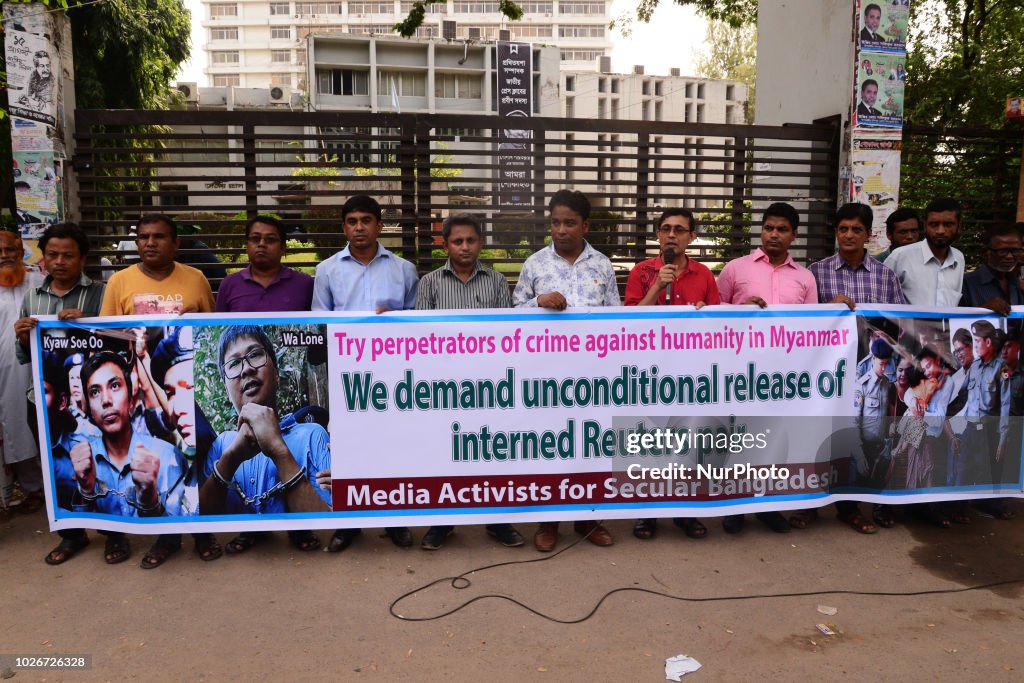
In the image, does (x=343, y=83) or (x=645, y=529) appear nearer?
(x=645, y=529)

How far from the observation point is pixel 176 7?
48.2 feet

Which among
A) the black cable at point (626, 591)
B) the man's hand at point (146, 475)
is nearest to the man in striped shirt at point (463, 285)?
the black cable at point (626, 591)

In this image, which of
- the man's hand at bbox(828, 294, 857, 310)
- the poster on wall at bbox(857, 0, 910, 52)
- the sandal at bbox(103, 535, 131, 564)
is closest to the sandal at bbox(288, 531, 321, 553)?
the sandal at bbox(103, 535, 131, 564)

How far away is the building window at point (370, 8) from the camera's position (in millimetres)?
85938

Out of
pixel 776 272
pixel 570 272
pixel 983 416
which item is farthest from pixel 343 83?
pixel 983 416

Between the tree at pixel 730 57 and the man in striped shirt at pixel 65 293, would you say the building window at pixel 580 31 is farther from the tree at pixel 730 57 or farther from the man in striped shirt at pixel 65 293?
the man in striped shirt at pixel 65 293

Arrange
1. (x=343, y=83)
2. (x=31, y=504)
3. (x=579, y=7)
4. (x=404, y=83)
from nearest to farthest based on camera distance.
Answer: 1. (x=31, y=504)
2. (x=343, y=83)
3. (x=404, y=83)
4. (x=579, y=7)

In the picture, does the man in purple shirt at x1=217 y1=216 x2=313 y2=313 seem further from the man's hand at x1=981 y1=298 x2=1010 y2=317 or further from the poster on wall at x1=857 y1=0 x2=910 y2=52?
the poster on wall at x1=857 y1=0 x2=910 y2=52

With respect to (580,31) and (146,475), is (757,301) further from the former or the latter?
(580,31)

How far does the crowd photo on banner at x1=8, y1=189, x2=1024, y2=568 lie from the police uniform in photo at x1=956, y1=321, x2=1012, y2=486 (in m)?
0.01

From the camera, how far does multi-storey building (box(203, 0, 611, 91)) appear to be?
280 feet

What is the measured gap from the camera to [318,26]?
86875 millimetres

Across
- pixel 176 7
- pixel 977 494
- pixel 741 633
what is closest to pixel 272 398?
pixel 741 633

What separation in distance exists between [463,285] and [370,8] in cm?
9184
